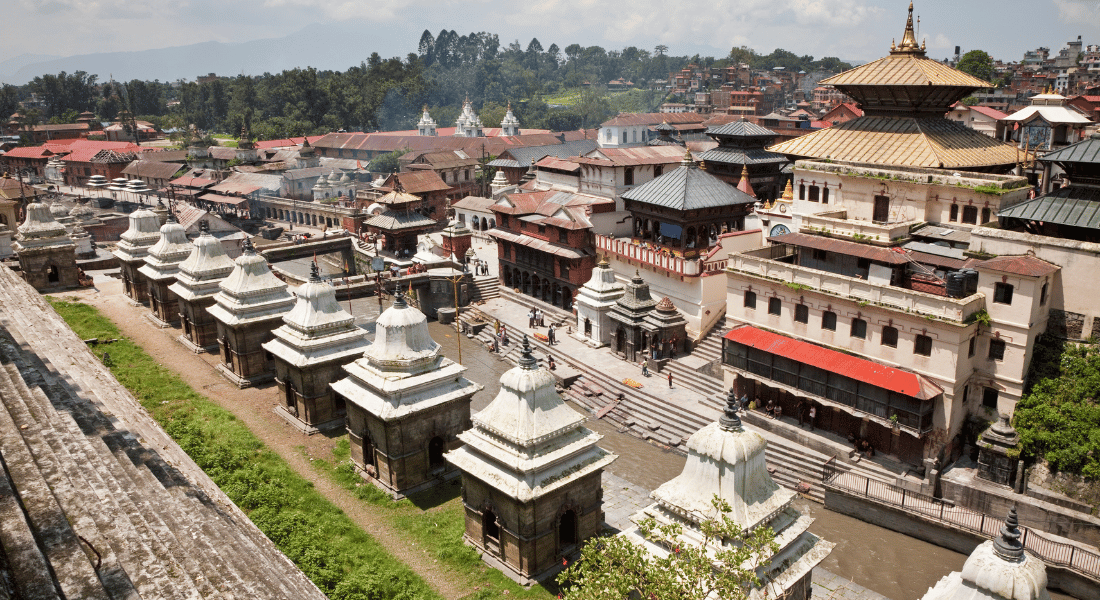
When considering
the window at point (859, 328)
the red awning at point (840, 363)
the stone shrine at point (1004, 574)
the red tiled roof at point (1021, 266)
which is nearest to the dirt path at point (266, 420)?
the stone shrine at point (1004, 574)

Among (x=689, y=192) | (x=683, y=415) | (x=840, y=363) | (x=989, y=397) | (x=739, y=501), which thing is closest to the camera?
(x=739, y=501)

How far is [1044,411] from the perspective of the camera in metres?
27.2

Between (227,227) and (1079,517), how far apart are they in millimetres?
62703

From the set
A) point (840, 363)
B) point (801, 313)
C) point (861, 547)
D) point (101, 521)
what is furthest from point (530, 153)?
point (101, 521)

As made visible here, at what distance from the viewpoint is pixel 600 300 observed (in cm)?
4306

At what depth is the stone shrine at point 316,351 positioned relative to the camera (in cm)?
3159

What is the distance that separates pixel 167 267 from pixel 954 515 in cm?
4266

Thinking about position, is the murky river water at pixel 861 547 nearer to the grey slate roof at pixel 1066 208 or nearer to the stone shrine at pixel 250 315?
the grey slate roof at pixel 1066 208

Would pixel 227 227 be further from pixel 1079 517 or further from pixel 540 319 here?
pixel 1079 517

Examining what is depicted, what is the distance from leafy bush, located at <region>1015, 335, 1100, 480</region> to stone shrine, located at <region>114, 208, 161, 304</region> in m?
48.4

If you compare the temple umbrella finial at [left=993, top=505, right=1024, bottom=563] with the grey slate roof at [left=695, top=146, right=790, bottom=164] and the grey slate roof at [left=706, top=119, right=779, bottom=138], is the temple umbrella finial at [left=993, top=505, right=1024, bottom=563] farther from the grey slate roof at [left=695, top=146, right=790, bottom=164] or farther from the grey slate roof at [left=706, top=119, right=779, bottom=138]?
the grey slate roof at [left=706, top=119, right=779, bottom=138]

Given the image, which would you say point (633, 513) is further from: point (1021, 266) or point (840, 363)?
point (1021, 266)

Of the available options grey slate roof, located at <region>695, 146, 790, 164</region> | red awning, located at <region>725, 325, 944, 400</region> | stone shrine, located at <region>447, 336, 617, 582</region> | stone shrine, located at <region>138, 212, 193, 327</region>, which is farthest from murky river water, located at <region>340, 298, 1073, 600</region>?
stone shrine, located at <region>138, 212, 193, 327</region>

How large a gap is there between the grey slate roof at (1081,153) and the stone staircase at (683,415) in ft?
45.5
